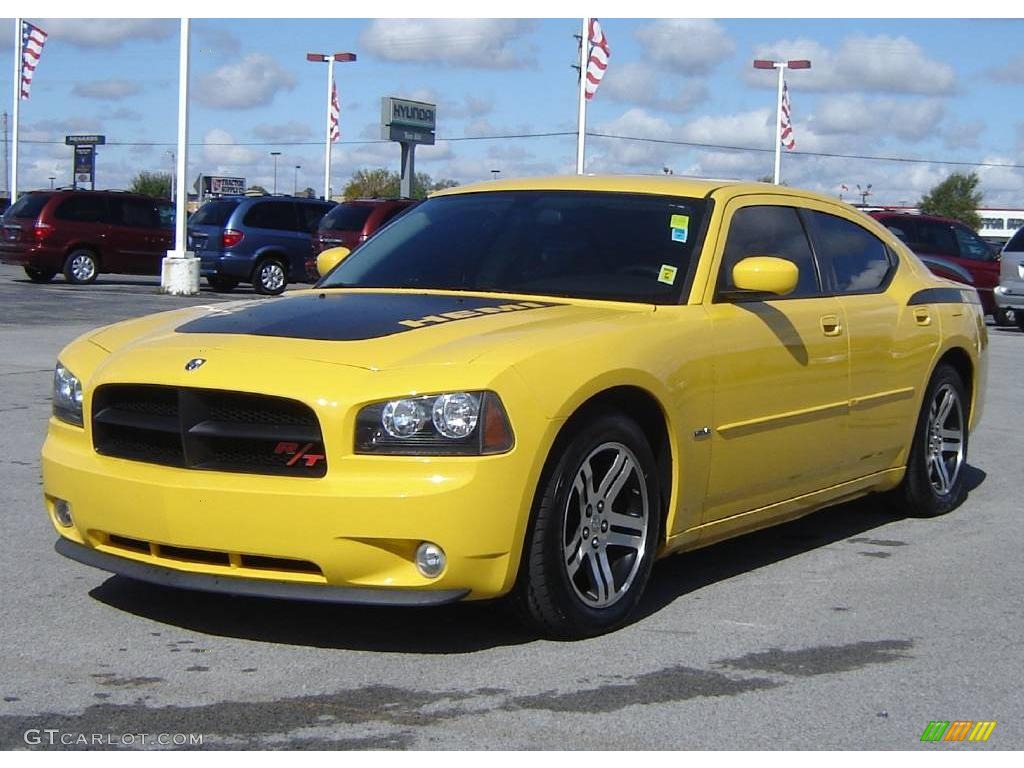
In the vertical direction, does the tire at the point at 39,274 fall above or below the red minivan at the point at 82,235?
below

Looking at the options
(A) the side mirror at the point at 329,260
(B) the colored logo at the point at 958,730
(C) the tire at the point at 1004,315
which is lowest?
(B) the colored logo at the point at 958,730

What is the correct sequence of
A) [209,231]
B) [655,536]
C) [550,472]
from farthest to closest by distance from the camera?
[209,231] → [655,536] → [550,472]

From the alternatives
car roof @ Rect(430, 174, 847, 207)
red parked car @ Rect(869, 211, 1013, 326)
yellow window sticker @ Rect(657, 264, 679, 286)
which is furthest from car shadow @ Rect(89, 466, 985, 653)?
red parked car @ Rect(869, 211, 1013, 326)

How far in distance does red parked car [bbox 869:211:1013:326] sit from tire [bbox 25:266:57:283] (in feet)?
45.9

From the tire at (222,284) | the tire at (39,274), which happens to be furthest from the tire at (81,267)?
the tire at (222,284)

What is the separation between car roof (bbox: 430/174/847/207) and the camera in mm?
6059

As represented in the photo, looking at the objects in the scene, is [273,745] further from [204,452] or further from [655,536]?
[655,536]

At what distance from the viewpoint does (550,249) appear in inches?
231

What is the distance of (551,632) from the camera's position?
15.8 feet

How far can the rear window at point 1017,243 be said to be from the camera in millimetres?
21469

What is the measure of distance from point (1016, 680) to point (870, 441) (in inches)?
80.4

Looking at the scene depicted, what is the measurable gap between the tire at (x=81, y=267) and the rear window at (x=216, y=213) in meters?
1.84

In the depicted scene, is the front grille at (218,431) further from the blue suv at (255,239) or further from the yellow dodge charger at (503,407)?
the blue suv at (255,239)
